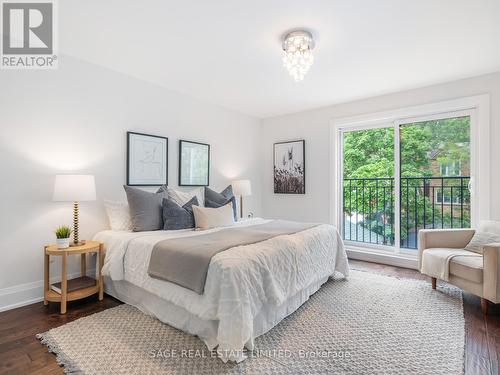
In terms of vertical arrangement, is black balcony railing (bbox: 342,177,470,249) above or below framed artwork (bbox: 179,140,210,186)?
below

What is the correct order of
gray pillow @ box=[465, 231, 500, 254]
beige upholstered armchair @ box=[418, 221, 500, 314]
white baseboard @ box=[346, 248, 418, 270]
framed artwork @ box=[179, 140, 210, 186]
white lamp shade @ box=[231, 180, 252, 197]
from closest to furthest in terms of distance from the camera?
beige upholstered armchair @ box=[418, 221, 500, 314], gray pillow @ box=[465, 231, 500, 254], white baseboard @ box=[346, 248, 418, 270], framed artwork @ box=[179, 140, 210, 186], white lamp shade @ box=[231, 180, 252, 197]

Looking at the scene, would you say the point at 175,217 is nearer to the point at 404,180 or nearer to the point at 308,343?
the point at 308,343

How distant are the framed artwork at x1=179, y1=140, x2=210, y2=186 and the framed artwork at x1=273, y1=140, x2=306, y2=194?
1.39m

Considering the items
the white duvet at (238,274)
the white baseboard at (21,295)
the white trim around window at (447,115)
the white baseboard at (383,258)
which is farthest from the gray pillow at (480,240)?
the white baseboard at (21,295)

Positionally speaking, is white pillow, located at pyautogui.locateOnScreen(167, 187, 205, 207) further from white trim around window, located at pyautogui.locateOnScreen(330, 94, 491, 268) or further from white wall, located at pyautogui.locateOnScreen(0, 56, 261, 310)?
white trim around window, located at pyautogui.locateOnScreen(330, 94, 491, 268)

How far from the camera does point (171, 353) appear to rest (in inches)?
68.3

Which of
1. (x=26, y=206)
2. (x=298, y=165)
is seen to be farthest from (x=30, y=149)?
(x=298, y=165)

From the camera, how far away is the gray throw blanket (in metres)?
1.79

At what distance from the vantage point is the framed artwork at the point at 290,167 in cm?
457

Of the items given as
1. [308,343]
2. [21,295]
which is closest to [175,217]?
[21,295]

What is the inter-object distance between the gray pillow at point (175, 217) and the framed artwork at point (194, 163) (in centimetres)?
87

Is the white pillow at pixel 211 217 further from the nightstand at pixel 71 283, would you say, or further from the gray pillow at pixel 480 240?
the gray pillow at pixel 480 240

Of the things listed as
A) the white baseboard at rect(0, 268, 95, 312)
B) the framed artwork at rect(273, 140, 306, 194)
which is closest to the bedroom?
the white baseboard at rect(0, 268, 95, 312)

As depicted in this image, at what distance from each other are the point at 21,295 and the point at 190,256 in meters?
1.81
